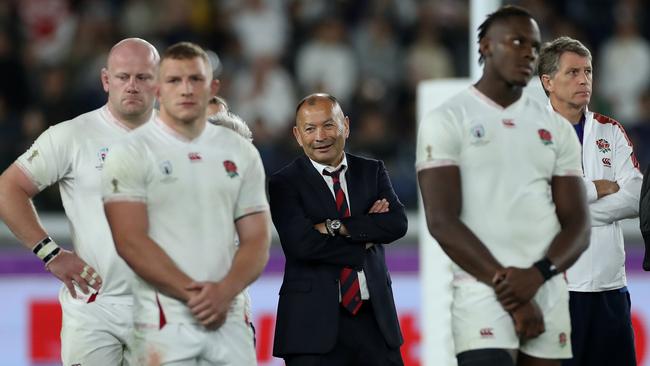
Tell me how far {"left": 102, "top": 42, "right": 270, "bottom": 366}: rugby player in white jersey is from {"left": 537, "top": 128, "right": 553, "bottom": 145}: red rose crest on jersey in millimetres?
1125

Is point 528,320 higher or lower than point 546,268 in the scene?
lower

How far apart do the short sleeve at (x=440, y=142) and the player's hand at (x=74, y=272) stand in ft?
5.34

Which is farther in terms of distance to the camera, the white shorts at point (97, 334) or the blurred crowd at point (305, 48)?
the blurred crowd at point (305, 48)

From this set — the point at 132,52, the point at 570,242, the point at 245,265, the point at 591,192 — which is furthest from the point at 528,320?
the point at 132,52

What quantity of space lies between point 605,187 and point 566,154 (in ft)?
3.35

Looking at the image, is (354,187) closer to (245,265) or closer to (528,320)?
Answer: (245,265)

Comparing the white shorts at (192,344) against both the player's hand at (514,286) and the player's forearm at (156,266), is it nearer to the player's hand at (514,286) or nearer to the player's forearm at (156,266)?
the player's forearm at (156,266)

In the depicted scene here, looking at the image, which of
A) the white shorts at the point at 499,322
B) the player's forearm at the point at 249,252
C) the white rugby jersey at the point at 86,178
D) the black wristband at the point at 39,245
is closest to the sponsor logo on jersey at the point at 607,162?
the white shorts at the point at 499,322

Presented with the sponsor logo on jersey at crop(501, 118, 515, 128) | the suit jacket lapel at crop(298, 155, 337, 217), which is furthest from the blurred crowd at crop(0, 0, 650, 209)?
the sponsor logo on jersey at crop(501, 118, 515, 128)

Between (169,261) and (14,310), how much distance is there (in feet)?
15.2

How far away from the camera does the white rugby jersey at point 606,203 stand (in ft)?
19.1

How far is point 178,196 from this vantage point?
470cm

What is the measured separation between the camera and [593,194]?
228 inches

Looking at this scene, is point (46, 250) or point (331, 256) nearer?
point (331, 256)
